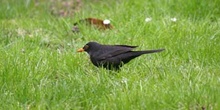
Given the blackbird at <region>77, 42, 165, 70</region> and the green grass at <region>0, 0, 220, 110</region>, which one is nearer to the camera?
the green grass at <region>0, 0, 220, 110</region>

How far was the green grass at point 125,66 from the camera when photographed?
4.48 m

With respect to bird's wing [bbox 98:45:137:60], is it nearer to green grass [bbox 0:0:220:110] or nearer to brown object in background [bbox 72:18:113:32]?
green grass [bbox 0:0:220:110]

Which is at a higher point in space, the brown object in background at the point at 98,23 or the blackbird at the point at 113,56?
the brown object in background at the point at 98,23

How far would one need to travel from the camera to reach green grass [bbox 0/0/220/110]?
14.7 feet

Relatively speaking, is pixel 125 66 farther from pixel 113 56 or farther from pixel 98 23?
pixel 98 23

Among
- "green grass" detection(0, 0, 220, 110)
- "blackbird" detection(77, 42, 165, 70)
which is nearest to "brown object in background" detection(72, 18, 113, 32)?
"green grass" detection(0, 0, 220, 110)

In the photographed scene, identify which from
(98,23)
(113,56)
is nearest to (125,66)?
(113,56)

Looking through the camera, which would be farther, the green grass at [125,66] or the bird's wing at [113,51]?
the bird's wing at [113,51]

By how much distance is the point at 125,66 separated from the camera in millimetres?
5629

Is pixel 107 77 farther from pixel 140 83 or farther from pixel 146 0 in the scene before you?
pixel 146 0

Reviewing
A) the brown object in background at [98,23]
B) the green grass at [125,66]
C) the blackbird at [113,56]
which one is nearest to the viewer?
the green grass at [125,66]

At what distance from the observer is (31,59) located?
5.73m

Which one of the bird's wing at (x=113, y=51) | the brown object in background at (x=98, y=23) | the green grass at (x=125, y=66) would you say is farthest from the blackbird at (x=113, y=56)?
the brown object in background at (x=98, y=23)

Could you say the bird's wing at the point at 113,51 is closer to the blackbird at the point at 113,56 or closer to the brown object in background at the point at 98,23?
the blackbird at the point at 113,56
